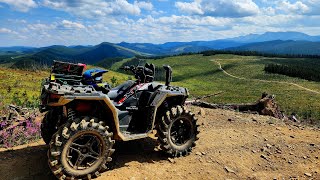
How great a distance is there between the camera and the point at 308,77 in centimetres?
11288

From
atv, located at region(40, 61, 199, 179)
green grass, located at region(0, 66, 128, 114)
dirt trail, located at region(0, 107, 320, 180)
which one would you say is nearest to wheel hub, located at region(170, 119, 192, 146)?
atv, located at region(40, 61, 199, 179)

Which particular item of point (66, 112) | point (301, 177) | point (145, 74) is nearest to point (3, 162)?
point (66, 112)

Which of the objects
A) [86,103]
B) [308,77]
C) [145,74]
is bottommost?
[308,77]

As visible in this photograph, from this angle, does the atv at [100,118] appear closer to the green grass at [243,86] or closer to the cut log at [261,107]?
the cut log at [261,107]

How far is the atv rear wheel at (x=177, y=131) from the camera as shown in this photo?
944cm

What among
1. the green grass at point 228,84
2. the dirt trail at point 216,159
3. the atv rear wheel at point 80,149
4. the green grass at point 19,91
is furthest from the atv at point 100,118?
the green grass at point 228,84

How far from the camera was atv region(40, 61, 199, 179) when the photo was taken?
7246mm

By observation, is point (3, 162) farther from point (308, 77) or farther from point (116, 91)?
point (308, 77)

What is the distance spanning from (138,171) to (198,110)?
26.7 ft

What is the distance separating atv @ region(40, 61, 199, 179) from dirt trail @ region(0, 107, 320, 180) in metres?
0.64

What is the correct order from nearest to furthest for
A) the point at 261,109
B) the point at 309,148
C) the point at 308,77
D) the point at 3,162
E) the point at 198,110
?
the point at 3,162
the point at 309,148
the point at 198,110
the point at 261,109
the point at 308,77

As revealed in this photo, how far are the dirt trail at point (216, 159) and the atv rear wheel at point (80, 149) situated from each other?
1.62 feet

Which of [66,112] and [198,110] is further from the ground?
[66,112]

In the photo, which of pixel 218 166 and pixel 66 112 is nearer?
pixel 66 112
